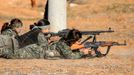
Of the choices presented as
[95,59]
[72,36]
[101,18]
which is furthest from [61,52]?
[101,18]

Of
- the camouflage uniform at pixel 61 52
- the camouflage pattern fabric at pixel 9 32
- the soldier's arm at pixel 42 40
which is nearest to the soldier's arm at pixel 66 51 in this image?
Result: the camouflage uniform at pixel 61 52

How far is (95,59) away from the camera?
11766 millimetres

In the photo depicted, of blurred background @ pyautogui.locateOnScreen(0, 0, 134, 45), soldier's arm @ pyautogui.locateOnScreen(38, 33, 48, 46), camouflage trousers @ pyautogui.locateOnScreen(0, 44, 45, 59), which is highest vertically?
soldier's arm @ pyautogui.locateOnScreen(38, 33, 48, 46)

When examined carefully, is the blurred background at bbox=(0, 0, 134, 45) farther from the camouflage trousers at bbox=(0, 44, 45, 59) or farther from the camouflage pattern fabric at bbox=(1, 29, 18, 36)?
the camouflage trousers at bbox=(0, 44, 45, 59)

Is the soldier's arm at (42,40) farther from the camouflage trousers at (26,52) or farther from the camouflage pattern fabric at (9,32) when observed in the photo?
the camouflage pattern fabric at (9,32)

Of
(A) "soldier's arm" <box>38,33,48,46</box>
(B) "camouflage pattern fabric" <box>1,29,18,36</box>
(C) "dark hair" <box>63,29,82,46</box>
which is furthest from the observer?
(B) "camouflage pattern fabric" <box>1,29,18,36</box>

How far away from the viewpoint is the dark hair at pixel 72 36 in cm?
1140

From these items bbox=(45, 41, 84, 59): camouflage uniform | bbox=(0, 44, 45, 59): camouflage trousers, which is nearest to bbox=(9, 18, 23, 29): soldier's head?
bbox=(0, 44, 45, 59): camouflage trousers

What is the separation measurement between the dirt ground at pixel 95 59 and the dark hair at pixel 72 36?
1.39ft

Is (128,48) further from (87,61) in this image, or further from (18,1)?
(18,1)

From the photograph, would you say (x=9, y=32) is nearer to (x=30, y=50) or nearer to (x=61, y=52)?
(x=30, y=50)

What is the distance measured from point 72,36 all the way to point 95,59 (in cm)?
76

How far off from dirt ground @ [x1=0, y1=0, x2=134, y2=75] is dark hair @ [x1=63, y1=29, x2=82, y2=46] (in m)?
0.42

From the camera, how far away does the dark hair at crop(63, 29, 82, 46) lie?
11402mm
